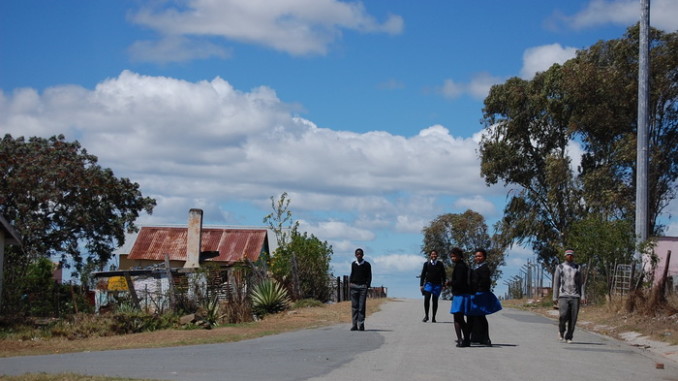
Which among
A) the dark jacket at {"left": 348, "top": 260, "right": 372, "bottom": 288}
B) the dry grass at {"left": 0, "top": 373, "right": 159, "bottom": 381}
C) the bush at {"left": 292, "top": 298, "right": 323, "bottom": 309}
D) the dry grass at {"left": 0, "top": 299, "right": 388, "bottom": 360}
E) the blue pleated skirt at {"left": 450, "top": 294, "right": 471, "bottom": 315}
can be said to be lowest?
the dry grass at {"left": 0, "top": 299, "right": 388, "bottom": 360}

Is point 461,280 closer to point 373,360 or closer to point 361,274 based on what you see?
point 373,360

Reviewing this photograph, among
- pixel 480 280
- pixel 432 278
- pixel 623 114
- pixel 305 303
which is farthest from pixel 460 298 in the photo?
pixel 623 114

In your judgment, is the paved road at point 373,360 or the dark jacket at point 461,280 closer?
the paved road at point 373,360

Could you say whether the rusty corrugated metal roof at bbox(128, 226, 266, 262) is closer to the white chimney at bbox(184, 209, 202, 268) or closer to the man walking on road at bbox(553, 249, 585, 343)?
the white chimney at bbox(184, 209, 202, 268)

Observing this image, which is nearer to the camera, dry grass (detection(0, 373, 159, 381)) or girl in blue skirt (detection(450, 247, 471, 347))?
dry grass (detection(0, 373, 159, 381))

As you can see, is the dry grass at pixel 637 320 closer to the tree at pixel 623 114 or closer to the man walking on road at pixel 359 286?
the man walking on road at pixel 359 286

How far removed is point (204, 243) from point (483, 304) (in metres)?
42.9

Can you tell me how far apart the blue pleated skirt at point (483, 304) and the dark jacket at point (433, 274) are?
6067 millimetres

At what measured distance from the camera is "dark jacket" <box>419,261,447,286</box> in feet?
73.0

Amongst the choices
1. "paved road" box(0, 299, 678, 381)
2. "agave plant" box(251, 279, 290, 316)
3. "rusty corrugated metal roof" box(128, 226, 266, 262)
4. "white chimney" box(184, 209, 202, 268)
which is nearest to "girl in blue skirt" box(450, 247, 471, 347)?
"paved road" box(0, 299, 678, 381)

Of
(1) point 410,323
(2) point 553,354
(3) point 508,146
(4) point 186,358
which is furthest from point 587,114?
(4) point 186,358

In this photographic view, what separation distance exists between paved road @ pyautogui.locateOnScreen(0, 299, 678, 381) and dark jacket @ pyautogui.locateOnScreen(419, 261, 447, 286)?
3.60m

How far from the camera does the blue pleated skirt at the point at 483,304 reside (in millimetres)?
15859

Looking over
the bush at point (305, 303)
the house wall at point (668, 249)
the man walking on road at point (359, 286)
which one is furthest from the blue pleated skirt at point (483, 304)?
the house wall at point (668, 249)
